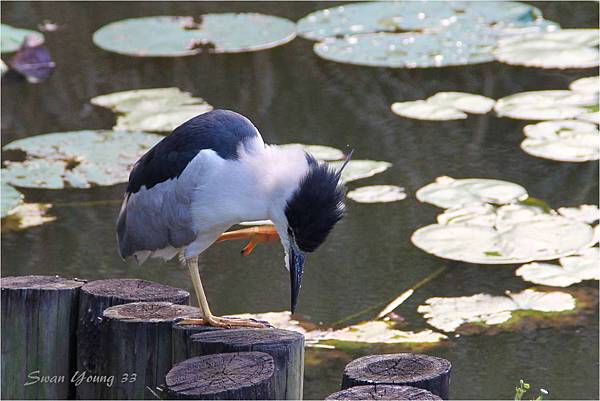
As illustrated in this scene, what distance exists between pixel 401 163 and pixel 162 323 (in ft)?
8.58

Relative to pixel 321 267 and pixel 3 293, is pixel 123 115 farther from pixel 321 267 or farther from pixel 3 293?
pixel 3 293

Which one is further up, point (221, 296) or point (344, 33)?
point (344, 33)

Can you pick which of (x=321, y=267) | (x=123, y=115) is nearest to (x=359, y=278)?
(x=321, y=267)

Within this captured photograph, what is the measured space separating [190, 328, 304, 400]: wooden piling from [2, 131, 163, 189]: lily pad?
2516 millimetres


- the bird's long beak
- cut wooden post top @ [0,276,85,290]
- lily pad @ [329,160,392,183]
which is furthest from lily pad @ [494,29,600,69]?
cut wooden post top @ [0,276,85,290]

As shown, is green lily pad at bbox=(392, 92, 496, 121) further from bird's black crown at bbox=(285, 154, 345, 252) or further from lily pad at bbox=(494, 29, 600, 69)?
bird's black crown at bbox=(285, 154, 345, 252)

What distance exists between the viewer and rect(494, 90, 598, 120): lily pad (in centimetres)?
557

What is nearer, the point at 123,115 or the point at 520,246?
the point at 520,246

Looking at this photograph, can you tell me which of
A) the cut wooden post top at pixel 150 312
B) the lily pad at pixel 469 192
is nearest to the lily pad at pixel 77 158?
the lily pad at pixel 469 192

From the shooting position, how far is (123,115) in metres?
5.85

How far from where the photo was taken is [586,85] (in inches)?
235

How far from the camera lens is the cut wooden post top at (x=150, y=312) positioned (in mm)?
2818

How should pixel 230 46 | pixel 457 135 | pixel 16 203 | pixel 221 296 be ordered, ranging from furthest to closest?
pixel 230 46 → pixel 457 135 → pixel 16 203 → pixel 221 296

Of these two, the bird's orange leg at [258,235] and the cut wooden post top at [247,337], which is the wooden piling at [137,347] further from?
the bird's orange leg at [258,235]
